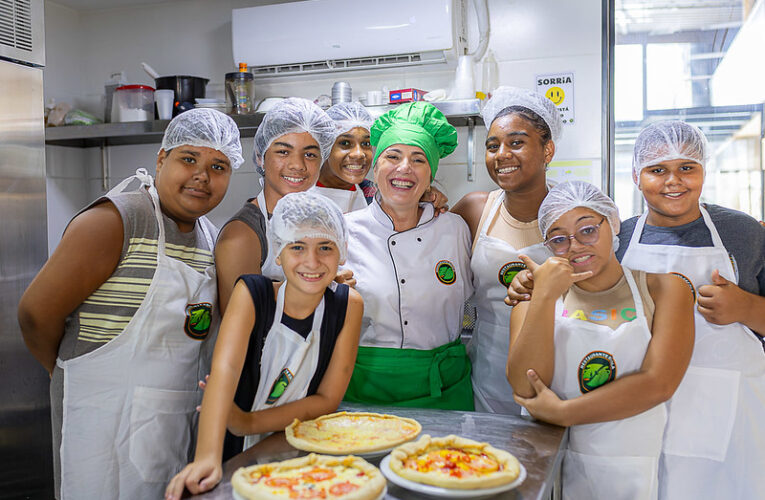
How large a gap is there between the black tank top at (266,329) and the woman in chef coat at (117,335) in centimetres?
28

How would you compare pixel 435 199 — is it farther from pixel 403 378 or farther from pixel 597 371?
pixel 597 371

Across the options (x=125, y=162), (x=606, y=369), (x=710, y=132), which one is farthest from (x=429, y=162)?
(x=125, y=162)

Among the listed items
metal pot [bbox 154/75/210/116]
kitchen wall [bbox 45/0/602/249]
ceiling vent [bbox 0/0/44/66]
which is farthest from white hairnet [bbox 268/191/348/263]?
metal pot [bbox 154/75/210/116]

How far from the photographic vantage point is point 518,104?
213cm

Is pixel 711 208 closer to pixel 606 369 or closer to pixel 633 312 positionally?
pixel 633 312

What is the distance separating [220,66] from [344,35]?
91 cm

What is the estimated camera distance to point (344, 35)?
3268 mm

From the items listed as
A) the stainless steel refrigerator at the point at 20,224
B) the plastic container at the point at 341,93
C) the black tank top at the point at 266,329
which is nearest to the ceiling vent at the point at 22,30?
the stainless steel refrigerator at the point at 20,224

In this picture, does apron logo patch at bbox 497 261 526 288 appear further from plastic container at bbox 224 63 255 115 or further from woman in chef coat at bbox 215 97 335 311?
plastic container at bbox 224 63 255 115

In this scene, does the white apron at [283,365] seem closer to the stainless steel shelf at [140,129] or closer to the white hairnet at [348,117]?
the white hairnet at [348,117]

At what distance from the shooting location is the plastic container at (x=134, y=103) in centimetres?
350

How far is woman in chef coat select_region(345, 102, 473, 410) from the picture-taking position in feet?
6.55

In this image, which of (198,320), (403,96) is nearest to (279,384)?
(198,320)

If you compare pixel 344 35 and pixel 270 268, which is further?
pixel 344 35
